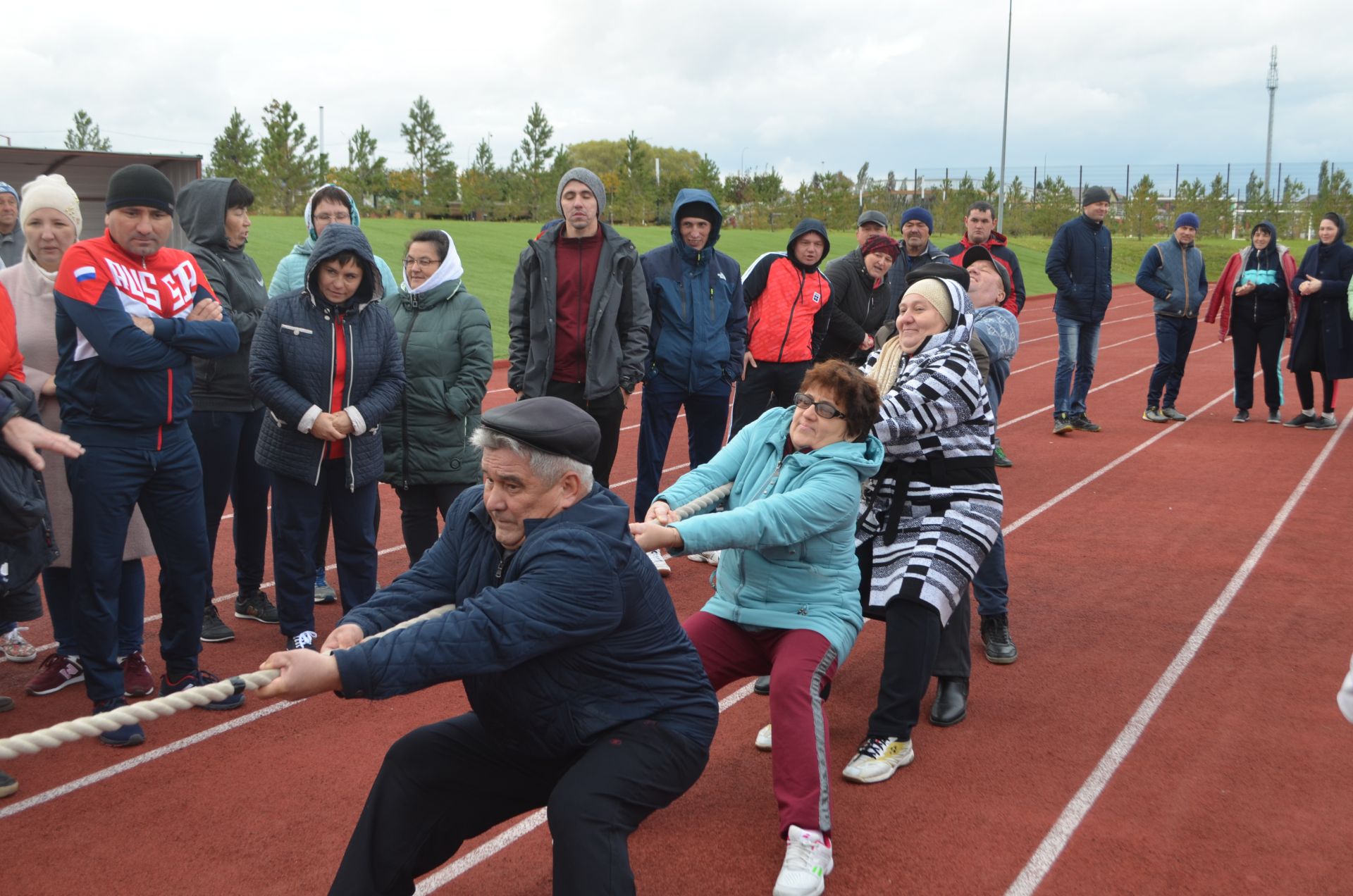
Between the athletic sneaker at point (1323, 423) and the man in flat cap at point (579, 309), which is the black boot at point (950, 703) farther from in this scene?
the athletic sneaker at point (1323, 423)

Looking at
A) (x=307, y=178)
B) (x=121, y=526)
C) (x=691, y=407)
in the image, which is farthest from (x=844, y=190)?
(x=121, y=526)

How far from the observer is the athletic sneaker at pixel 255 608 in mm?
6051

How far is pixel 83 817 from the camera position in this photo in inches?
156

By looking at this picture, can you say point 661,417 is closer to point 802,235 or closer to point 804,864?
point 802,235

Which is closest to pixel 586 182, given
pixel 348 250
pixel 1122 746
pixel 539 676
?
pixel 348 250

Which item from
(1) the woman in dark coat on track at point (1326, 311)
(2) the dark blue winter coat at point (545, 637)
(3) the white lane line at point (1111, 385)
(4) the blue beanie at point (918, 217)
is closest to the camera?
(2) the dark blue winter coat at point (545, 637)

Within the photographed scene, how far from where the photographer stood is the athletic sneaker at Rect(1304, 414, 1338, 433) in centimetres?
1220

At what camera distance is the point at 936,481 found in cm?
457

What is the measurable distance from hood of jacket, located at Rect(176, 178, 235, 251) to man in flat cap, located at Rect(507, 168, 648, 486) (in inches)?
65.9

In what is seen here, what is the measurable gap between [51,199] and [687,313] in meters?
3.63

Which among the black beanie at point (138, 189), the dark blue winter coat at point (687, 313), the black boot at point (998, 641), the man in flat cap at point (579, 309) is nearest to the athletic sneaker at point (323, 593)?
the man in flat cap at point (579, 309)

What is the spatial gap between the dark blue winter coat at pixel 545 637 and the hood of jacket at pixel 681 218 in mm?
4305

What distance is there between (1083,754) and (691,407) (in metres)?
3.63

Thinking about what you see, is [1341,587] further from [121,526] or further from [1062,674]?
[121,526]
